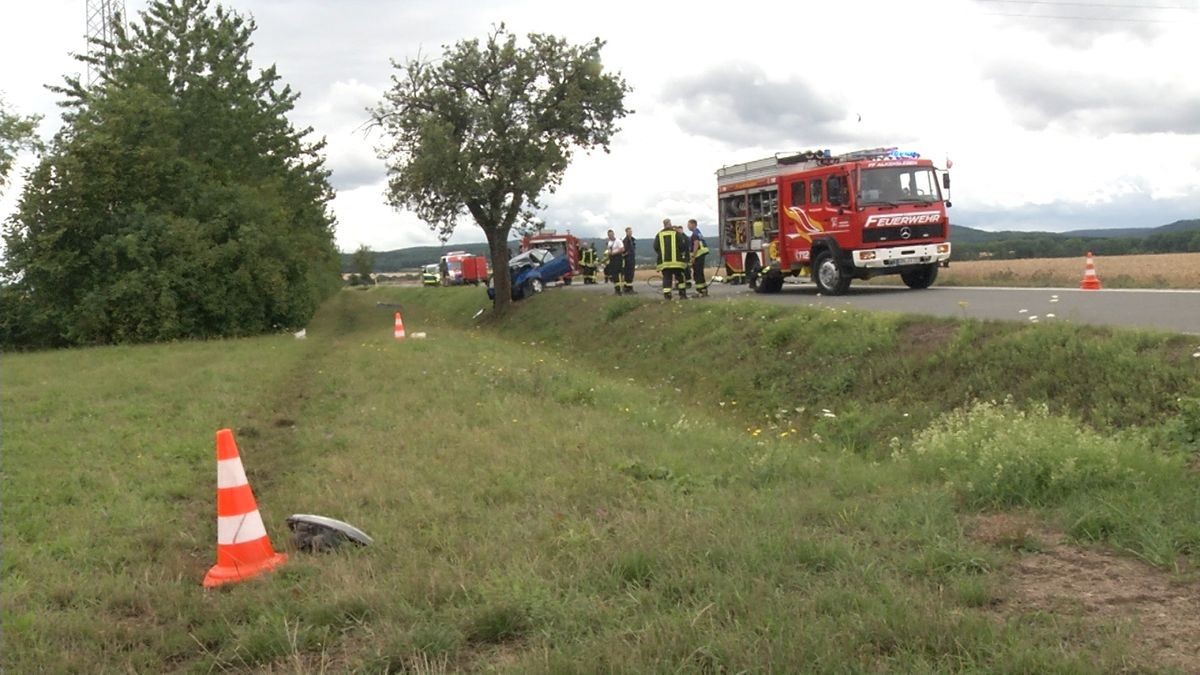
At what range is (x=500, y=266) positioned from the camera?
3178cm

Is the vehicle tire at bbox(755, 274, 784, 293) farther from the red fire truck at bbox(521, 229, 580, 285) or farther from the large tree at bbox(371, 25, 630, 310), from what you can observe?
the red fire truck at bbox(521, 229, 580, 285)

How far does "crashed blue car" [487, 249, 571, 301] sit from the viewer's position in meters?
33.6

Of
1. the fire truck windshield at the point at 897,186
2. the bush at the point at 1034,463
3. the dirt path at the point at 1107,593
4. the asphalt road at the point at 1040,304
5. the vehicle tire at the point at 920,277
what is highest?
the fire truck windshield at the point at 897,186

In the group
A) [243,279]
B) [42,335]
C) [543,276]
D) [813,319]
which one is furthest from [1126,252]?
[42,335]

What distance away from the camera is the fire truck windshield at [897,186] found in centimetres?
1938

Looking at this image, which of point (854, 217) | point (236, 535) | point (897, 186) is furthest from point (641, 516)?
point (897, 186)

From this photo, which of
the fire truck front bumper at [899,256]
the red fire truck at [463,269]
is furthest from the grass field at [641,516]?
the red fire truck at [463,269]

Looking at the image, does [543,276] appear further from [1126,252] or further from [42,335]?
[1126,252]

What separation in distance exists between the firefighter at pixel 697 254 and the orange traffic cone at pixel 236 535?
17.3 m

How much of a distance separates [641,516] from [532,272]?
95.4ft

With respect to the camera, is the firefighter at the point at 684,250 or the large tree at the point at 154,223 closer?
the firefighter at the point at 684,250

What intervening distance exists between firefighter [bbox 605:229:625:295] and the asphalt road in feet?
22.3

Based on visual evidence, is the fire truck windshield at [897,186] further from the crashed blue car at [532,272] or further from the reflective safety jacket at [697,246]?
the crashed blue car at [532,272]

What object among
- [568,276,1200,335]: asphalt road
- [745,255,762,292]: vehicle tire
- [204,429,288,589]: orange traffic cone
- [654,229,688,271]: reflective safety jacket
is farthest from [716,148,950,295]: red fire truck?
[204,429,288,589]: orange traffic cone
